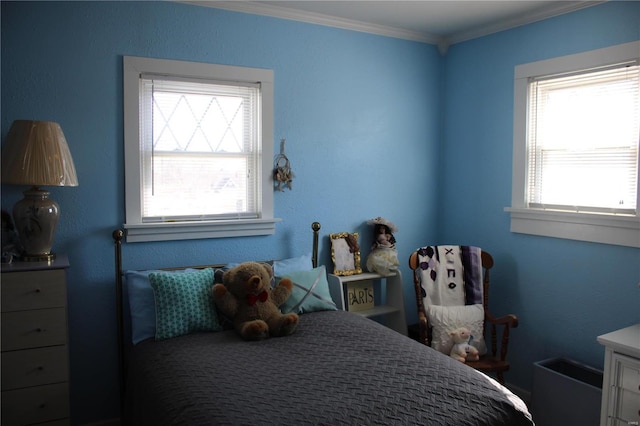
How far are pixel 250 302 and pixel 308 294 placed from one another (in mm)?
409

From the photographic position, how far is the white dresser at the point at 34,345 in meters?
2.44

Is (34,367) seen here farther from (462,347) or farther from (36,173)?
(462,347)

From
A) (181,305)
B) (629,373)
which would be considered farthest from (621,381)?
(181,305)

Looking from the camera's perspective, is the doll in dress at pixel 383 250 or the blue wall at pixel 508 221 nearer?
the blue wall at pixel 508 221

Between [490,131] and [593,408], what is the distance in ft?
6.10

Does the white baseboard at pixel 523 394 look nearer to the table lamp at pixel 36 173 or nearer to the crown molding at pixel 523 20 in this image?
the crown molding at pixel 523 20

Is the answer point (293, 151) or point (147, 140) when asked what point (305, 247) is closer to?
point (293, 151)

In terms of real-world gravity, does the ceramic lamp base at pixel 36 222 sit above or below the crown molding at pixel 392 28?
below

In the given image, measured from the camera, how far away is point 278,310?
2902mm

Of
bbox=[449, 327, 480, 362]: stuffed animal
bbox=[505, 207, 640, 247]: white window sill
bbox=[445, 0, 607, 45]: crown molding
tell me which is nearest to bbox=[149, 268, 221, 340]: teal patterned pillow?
bbox=[449, 327, 480, 362]: stuffed animal

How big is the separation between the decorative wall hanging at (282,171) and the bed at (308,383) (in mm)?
1051

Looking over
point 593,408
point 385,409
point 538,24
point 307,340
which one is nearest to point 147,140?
point 307,340

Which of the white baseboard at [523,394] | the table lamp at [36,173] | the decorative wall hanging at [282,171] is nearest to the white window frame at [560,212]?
the white baseboard at [523,394]

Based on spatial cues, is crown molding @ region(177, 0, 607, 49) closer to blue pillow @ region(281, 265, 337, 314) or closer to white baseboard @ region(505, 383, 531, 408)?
blue pillow @ region(281, 265, 337, 314)
